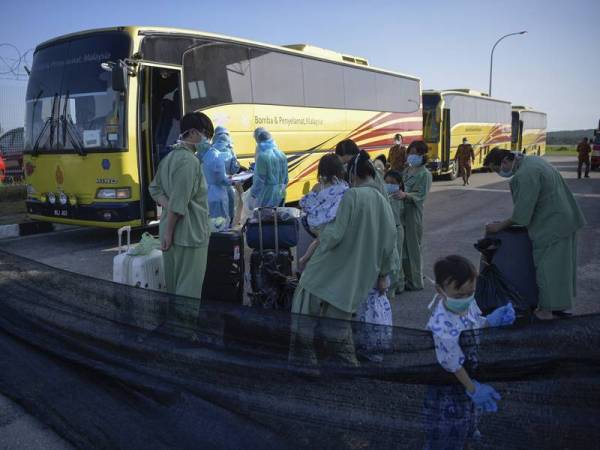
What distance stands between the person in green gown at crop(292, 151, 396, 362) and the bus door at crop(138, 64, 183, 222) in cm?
570

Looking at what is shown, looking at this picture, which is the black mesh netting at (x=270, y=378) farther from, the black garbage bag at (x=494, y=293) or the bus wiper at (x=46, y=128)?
the bus wiper at (x=46, y=128)

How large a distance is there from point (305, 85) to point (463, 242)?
555cm

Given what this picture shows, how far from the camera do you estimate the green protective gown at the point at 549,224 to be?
420 cm

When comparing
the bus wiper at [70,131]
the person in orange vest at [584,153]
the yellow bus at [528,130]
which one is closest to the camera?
the bus wiper at [70,131]

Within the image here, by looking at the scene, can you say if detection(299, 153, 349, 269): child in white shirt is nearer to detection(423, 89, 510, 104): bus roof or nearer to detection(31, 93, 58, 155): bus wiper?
detection(31, 93, 58, 155): bus wiper

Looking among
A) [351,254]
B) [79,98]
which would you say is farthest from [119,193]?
[351,254]

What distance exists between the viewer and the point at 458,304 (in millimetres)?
2631

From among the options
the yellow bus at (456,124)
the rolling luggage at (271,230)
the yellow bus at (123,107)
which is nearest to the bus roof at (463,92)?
the yellow bus at (456,124)

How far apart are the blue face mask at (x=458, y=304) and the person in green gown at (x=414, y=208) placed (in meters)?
3.33

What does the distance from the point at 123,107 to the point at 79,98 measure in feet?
2.63

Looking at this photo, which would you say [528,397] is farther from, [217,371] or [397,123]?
[397,123]

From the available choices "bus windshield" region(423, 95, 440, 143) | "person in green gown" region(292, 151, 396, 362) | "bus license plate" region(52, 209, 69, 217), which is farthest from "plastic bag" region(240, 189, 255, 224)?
"bus windshield" region(423, 95, 440, 143)

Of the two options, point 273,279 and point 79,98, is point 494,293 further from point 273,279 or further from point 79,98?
point 79,98

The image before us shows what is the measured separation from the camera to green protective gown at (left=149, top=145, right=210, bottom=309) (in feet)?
12.4
